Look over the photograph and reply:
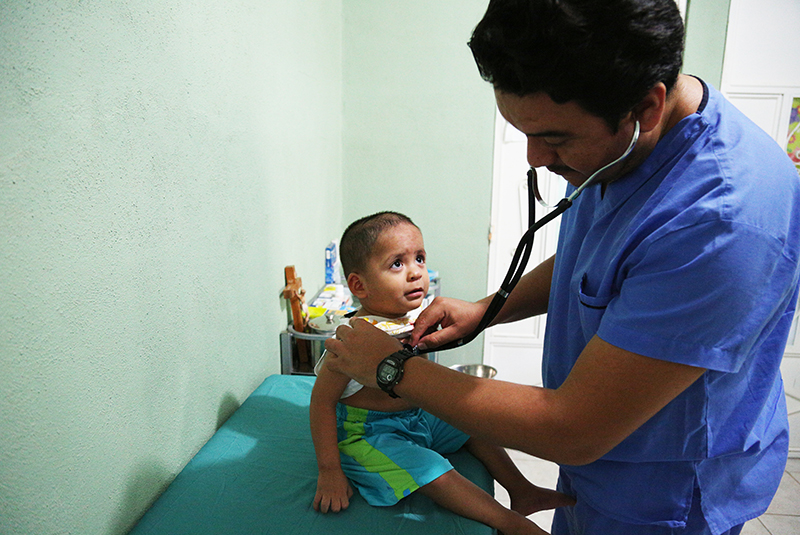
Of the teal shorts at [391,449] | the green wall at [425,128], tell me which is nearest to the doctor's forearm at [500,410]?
the teal shorts at [391,449]

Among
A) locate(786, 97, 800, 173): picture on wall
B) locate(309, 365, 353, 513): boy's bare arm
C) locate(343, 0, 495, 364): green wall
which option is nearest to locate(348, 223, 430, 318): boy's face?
locate(309, 365, 353, 513): boy's bare arm

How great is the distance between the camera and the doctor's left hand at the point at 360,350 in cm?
94

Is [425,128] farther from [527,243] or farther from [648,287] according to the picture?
[648,287]

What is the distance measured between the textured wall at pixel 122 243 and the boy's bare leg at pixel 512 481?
2.35ft

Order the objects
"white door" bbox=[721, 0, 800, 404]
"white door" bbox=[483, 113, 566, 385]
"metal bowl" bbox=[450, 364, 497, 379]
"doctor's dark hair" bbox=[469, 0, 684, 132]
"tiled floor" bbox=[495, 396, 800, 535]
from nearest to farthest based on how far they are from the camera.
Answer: "doctor's dark hair" bbox=[469, 0, 684, 132]
"tiled floor" bbox=[495, 396, 800, 535]
"metal bowl" bbox=[450, 364, 497, 379]
"white door" bbox=[721, 0, 800, 404]
"white door" bbox=[483, 113, 566, 385]

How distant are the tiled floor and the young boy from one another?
128cm

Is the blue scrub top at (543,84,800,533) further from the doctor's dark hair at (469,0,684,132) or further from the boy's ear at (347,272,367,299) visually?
the boy's ear at (347,272,367,299)

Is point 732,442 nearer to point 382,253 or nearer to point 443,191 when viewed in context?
point 382,253

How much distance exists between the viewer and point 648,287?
0.70 meters

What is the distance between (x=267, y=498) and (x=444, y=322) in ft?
1.84

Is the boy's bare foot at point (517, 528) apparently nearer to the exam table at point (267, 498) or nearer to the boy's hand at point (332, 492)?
the exam table at point (267, 498)

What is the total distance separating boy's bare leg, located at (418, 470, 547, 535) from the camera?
1040 millimetres

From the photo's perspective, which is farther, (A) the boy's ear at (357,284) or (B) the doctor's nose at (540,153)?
(A) the boy's ear at (357,284)

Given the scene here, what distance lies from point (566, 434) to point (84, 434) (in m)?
0.79
